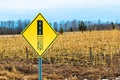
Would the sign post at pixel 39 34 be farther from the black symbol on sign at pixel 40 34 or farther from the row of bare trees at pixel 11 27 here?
the row of bare trees at pixel 11 27

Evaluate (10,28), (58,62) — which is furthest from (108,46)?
(10,28)

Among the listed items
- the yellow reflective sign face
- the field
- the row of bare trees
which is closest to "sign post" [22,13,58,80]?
the yellow reflective sign face

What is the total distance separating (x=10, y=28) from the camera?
122750 mm

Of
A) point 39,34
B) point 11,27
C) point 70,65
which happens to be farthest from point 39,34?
point 11,27

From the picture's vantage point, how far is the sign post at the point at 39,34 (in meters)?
14.0

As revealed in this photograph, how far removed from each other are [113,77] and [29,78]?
12.4 feet

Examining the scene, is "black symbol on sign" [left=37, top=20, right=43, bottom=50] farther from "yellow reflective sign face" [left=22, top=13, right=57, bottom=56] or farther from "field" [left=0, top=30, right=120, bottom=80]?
"field" [left=0, top=30, right=120, bottom=80]

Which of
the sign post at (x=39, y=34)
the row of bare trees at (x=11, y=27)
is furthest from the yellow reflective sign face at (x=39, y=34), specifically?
the row of bare trees at (x=11, y=27)

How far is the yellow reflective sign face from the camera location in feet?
46.1

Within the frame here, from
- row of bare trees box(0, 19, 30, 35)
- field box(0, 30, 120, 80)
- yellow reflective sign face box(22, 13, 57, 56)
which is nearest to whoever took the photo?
yellow reflective sign face box(22, 13, 57, 56)

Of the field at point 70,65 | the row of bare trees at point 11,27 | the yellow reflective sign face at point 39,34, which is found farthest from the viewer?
the row of bare trees at point 11,27

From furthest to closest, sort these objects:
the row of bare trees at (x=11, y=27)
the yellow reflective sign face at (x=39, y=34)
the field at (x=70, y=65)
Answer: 1. the row of bare trees at (x=11, y=27)
2. the field at (x=70, y=65)
3. the yellow reflective sign face at (x=39, y=34)

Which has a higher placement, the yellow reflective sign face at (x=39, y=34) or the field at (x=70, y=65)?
the yellow reflective sign face at (x=39, y=34)

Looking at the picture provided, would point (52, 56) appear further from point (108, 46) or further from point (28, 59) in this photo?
point (108, 46)
